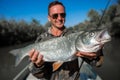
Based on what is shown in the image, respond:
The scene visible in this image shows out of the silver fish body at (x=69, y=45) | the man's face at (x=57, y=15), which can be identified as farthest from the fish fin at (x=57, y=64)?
the man's face at (x=57, y=15)

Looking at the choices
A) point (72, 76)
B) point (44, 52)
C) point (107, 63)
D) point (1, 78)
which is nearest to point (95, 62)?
point (72, 76)

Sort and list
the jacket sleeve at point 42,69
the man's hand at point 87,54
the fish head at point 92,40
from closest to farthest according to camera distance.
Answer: the fish head at point 92,40, the man's hand at point 87,54, the jacket sleeve at point 42,69

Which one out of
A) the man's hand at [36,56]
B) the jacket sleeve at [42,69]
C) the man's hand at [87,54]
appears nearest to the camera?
the man's hand at [87,54]

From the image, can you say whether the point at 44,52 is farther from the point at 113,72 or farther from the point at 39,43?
the point at 113,72

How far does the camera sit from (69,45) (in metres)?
3.27

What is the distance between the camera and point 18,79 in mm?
6148

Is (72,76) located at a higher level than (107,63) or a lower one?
higher

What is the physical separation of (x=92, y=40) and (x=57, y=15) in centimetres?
79

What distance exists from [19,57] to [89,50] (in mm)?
987

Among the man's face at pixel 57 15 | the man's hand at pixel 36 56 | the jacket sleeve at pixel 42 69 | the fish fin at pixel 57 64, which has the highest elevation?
the man's face at pixel 57 15

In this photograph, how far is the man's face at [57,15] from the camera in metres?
3.65

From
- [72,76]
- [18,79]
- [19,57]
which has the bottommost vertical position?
[18,79]

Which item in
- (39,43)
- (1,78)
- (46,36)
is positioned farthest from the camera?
(1,78)

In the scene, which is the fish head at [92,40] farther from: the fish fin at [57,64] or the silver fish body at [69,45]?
the fish fin at [57,64]
